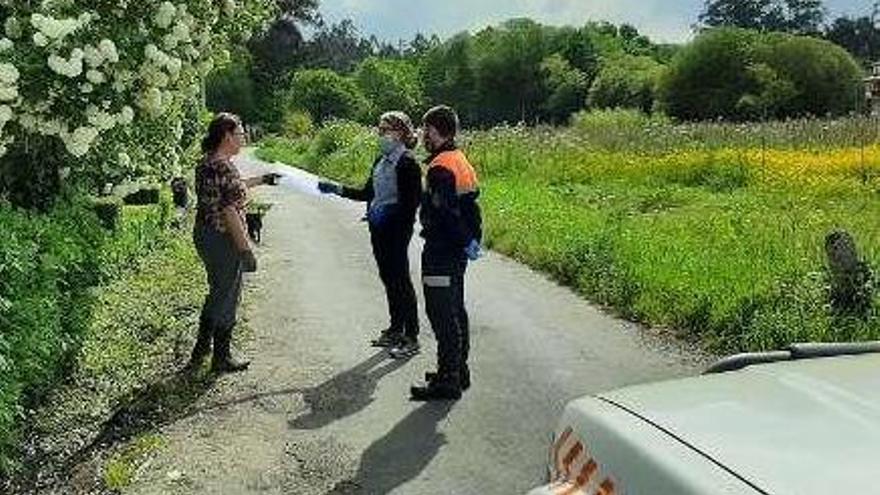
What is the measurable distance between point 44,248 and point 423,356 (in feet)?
9.97

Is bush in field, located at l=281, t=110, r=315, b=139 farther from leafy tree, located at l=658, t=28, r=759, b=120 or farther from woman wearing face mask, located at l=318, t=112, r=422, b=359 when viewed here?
woman wearing face mask, located at l=318, t=112, r=422, b=359

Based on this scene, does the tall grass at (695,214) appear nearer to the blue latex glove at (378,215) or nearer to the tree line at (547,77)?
the blue latex glove at (378,215)

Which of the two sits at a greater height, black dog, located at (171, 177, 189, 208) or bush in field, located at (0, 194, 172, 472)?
bush in field, located at (0, 194, 172, 472)

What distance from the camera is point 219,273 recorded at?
897 centimetres

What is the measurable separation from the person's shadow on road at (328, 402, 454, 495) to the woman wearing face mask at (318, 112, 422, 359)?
1727mm

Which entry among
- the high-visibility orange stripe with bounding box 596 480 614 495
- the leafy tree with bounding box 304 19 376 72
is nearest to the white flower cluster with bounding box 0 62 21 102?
the high-visibility orange stripe with bounding box 596 480 614 495

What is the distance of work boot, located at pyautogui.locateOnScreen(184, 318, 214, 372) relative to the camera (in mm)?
9281

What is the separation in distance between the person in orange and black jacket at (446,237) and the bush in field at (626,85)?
62.8 m

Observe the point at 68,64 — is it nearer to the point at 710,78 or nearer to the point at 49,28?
the point at 49,28

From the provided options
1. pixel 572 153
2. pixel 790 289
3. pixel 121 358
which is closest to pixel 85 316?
pixel 121 358

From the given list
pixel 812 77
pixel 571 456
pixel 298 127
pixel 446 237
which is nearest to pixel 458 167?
pixel 446 237

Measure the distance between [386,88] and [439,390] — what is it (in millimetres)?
83767

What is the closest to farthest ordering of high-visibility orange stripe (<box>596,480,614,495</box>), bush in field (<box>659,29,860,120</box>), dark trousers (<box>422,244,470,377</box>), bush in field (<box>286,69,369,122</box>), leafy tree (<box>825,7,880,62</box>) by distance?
high-visibility orange stripe (<box>596,480,614,495</box>) < dark trousers (<box>422,244,470,377</box>) < bush in field (<box>659,29,860,120</box>) < bush in field (<box>286,69,369,122</box>) < leafy tree (<box>825,7,880,62</box>)

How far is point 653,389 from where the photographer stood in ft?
10.3
